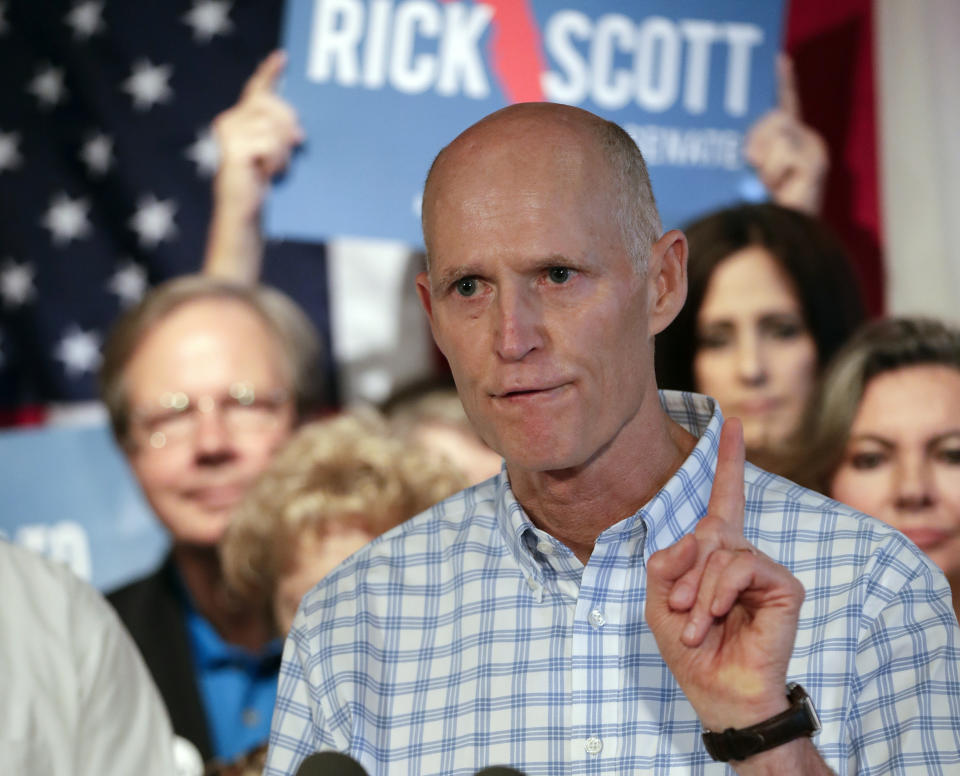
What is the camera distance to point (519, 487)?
1.71 m

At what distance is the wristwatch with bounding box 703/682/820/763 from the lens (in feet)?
4.26

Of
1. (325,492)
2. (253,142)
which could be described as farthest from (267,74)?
(325,492)

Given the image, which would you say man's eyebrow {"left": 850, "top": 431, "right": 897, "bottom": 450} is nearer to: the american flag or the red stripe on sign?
the red stripe on sign

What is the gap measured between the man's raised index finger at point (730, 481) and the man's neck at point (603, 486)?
208mm

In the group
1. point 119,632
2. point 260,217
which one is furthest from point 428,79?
point 119,632

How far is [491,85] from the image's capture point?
379 cm

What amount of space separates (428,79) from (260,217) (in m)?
0.65

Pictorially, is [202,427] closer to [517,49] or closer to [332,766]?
[517,49]

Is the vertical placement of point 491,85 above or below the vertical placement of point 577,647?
above

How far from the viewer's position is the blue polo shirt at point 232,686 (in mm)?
3500

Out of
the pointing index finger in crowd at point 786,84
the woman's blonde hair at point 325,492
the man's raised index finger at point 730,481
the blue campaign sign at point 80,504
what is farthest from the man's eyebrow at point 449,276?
the pointing index finger in crowd at point 786,84

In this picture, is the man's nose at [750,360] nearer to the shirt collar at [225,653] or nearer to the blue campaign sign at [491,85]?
the blue campaign sign at [491,85]

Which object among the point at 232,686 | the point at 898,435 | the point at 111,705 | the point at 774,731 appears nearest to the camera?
the point at 774,731

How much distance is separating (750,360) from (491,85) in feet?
3.69
